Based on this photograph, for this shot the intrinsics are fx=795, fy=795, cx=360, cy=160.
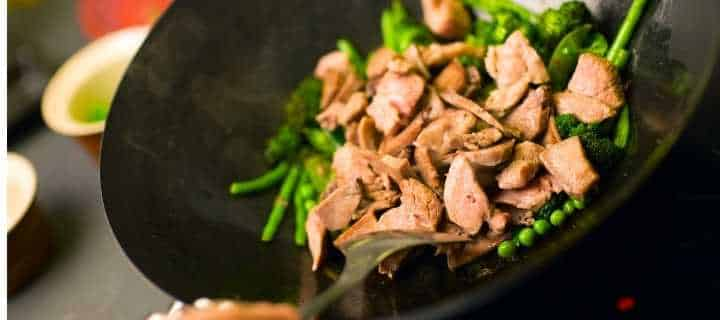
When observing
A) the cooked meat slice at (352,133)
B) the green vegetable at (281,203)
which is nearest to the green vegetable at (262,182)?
the green vegetable at (281,203)

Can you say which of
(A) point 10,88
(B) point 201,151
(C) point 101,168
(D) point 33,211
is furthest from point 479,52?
(A) point 10,88

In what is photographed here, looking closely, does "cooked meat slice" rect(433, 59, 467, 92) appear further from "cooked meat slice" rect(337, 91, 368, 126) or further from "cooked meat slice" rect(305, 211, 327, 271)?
"cooked meat slice" rect(305, 211, 327, 271)

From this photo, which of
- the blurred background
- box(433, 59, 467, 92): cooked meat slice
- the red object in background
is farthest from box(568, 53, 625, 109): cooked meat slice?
the red object in background

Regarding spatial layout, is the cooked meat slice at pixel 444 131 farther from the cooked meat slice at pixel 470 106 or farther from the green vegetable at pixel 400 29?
the green vegetable at pixel 400 29

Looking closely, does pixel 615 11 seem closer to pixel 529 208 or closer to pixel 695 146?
pixel 695 146

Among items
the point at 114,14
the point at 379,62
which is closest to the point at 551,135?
the point at 379,62

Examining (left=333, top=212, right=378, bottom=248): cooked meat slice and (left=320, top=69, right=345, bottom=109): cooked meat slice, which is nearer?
(left=333, top=212, right=378, bottom=248): cooked meat slice

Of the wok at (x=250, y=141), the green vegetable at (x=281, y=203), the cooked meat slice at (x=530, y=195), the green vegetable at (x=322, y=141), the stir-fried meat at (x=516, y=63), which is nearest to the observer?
the wok at (x=250, y=141)
